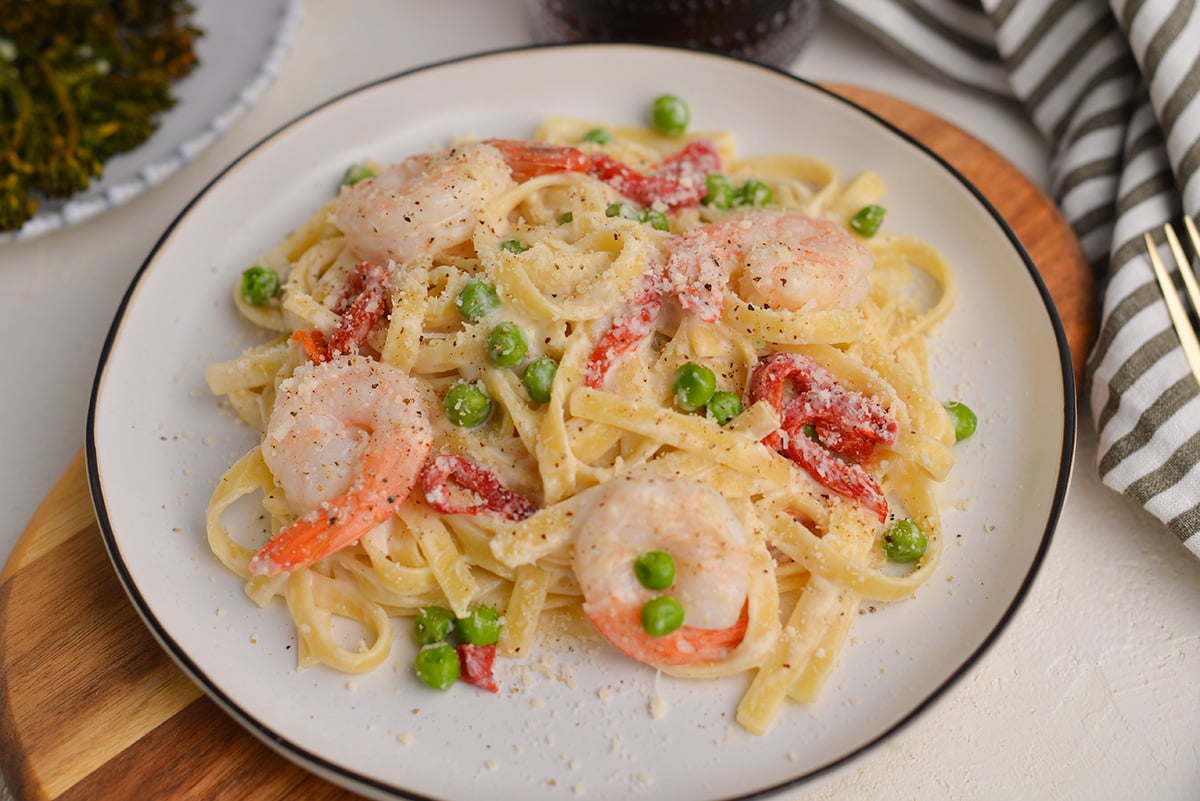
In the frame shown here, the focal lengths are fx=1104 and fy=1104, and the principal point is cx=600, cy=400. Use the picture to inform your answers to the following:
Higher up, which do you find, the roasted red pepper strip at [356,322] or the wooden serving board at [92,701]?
the roasted red pepper strip at [356,322]

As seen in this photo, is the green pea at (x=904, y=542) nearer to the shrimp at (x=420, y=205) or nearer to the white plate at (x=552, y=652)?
the white plate at (x=552, y=652)

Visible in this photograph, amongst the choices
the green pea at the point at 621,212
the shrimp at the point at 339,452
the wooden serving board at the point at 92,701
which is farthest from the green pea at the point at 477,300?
the wooden serving board at the point at 92,701

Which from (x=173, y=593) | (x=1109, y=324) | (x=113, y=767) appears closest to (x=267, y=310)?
(x=173, y=593)

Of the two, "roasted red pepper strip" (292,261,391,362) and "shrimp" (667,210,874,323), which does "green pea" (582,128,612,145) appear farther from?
"roasted red pepper strip" (292,261,391,362)

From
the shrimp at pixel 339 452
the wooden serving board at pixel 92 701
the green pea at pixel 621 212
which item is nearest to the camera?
the wooden serving board at pixel 92 701

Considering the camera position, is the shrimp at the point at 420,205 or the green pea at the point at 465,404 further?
the shrimp at the point at 420,205

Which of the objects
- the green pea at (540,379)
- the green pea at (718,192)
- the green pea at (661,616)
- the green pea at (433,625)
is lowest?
the green pea at (433,625)
